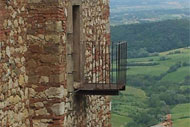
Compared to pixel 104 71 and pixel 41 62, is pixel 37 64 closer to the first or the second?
pixel 41 62

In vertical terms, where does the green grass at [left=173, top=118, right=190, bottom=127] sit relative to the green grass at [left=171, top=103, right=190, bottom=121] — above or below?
above

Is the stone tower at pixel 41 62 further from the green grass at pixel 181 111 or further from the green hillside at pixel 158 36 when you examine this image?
the green hillside at pixel 158 36

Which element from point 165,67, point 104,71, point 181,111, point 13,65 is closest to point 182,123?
point 181,111

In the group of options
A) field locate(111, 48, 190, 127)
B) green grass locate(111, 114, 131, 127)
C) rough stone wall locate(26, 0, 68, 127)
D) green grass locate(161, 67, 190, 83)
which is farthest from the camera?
green grass locate(161, 67, 190, 83)

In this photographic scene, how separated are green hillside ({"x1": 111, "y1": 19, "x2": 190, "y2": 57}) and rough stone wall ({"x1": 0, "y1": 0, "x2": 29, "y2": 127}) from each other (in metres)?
59.7

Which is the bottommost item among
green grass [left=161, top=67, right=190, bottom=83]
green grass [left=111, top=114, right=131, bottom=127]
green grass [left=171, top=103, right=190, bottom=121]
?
green grass [left=171, top=103, right=190, bottom=121]

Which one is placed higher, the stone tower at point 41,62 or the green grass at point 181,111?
the stone tower at point 41,62

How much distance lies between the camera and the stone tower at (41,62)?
9.37 meters

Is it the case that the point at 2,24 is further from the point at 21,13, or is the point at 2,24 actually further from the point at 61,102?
the point at 61,102

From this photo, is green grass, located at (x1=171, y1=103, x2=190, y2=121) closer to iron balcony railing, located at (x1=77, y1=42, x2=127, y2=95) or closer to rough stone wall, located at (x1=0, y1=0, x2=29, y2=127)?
iron balcony railing, located at (x1=77, y1=42, x2=127, y2=95)

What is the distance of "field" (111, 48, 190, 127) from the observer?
2133 inches

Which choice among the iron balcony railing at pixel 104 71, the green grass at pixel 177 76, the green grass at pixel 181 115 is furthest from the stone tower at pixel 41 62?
the green grass at pixel 177 76

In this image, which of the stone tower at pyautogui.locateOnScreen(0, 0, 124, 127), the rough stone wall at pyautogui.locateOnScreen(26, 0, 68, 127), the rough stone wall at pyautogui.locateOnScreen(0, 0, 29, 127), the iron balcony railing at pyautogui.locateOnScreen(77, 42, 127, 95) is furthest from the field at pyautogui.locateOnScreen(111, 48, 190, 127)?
the rough stone wall at pyautogui.locateOnScreen(0, 0, 29, 127)

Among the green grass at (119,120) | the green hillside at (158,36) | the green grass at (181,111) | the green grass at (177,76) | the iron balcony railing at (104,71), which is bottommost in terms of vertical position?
the green grass at (181,111)
